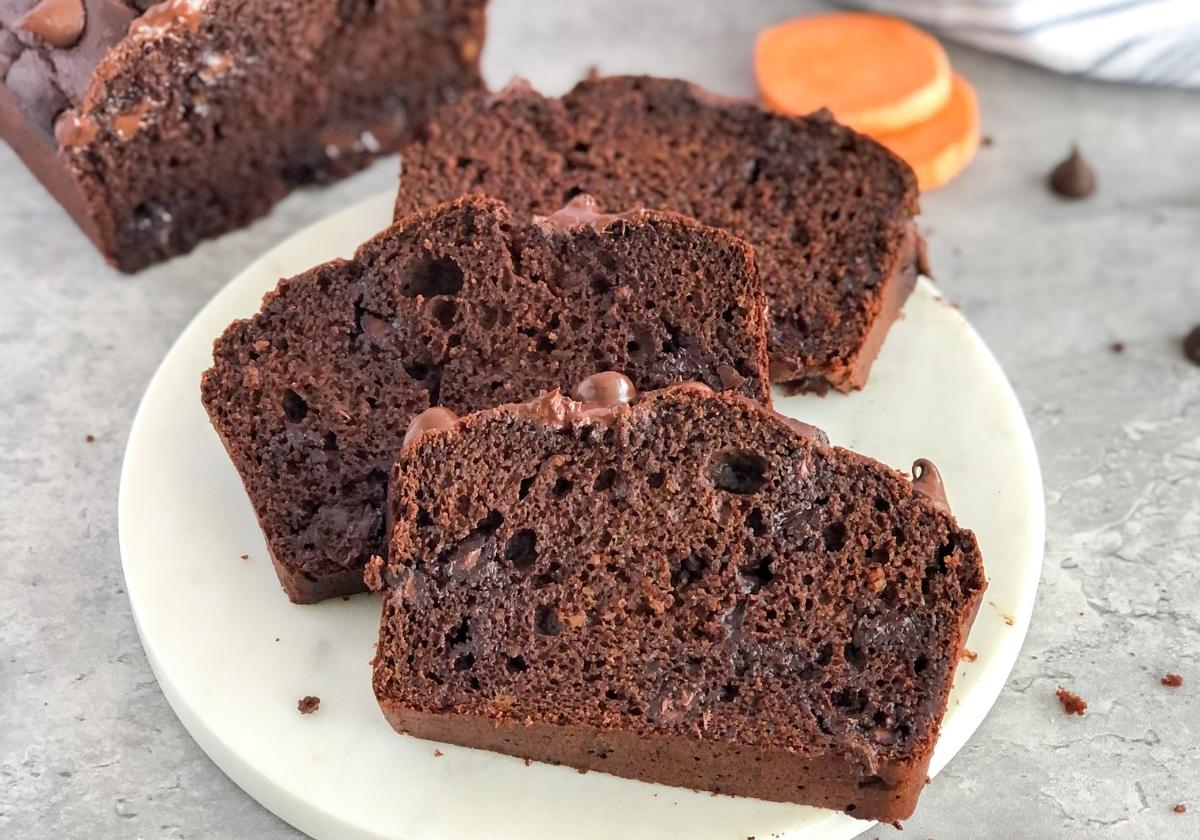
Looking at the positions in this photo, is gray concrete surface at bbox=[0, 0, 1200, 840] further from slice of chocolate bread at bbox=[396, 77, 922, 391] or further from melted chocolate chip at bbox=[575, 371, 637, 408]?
melted chocolate chip at bbox=[575, 371, 637, 408]

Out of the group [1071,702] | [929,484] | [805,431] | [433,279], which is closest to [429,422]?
[433,279]

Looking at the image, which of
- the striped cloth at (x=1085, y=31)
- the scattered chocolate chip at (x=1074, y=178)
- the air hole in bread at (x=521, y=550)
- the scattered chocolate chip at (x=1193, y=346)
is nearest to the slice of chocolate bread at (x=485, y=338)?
the air hole in bread at (x=521, y=550)

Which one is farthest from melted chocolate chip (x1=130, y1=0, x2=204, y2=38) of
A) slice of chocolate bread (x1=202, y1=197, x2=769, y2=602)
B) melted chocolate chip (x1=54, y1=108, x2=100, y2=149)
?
slice of chocolate bread (x1=202, y1=197, x2=769, y2=602)

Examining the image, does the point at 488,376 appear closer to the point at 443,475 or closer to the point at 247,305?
the point at 443,475

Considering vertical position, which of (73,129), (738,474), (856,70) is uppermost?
(73,129)

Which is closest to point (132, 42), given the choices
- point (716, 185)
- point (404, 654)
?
point (716, 185)

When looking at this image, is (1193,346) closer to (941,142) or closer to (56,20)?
(941,142)
